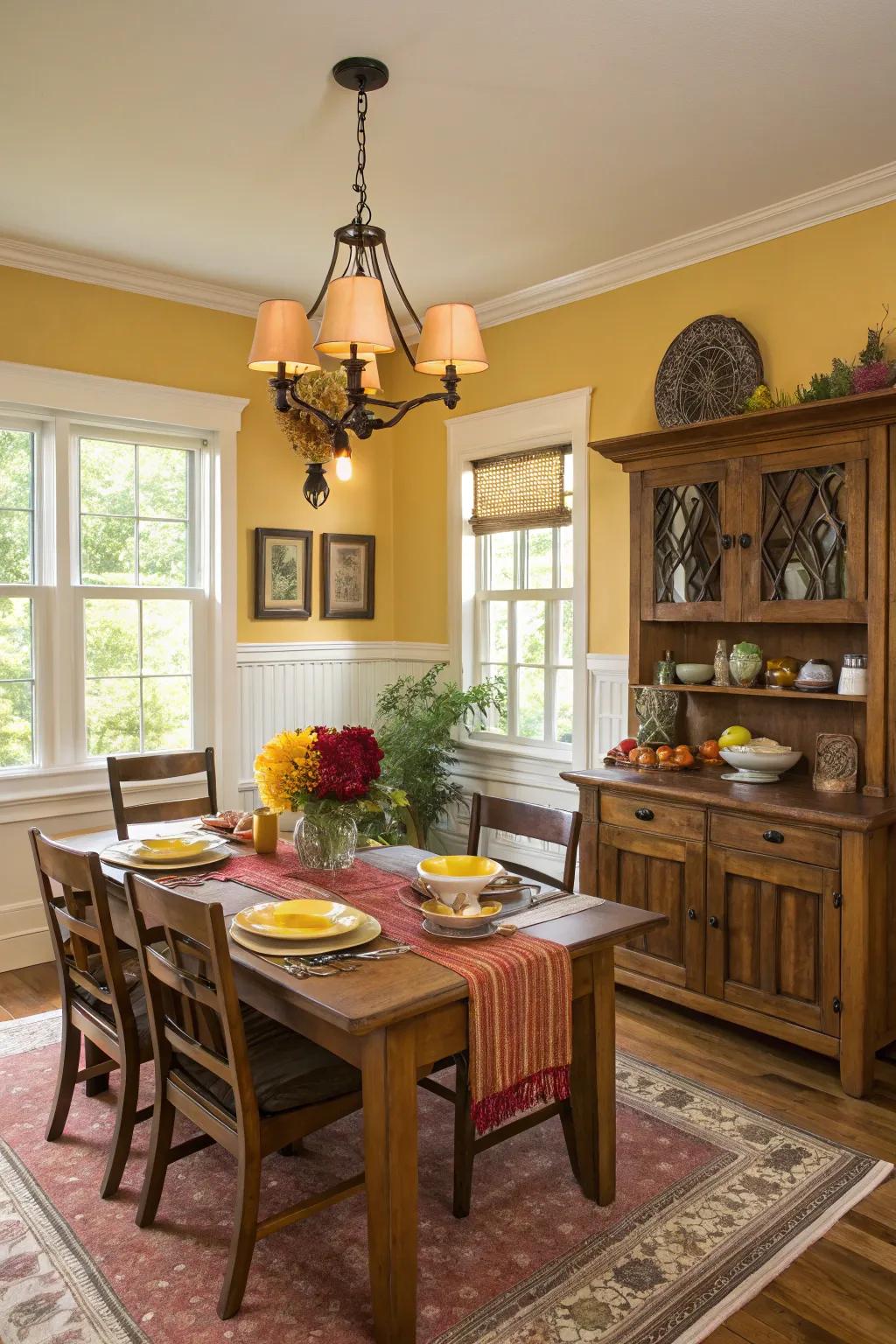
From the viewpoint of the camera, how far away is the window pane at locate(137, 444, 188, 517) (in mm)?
4715

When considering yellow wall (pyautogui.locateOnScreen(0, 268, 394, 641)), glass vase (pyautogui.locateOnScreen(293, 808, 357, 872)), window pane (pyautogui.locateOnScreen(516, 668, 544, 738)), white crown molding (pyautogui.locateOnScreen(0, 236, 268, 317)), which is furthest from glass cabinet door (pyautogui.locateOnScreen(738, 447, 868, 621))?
white crown molding (pyautogui.locateOnScreen(0, 236, 268, 317))

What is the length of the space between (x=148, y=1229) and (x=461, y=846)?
297 centimetres

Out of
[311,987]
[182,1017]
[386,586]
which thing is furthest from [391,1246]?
[386,586]

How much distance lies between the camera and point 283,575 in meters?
5.12

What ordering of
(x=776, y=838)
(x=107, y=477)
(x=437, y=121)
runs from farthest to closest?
1. (x=107, y=477)
2. (x=776, y=838)
3. (x=437, y=121)

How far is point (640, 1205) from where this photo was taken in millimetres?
2510

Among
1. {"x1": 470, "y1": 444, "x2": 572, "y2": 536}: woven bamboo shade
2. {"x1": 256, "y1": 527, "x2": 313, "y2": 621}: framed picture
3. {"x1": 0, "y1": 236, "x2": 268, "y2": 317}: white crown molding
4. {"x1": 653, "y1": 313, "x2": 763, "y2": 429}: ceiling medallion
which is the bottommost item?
{"x1": 256, "y1": 527, "x2": 313, "y2": 621}: framed picture

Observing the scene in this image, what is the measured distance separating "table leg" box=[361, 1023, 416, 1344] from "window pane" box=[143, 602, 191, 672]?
3159 mm

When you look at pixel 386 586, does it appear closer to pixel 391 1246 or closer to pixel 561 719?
pixel 561 719

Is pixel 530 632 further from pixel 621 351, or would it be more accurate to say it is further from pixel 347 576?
pixel 621 351

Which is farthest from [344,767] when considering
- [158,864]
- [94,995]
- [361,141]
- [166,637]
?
[166,637]

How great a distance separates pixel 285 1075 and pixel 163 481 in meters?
3.30

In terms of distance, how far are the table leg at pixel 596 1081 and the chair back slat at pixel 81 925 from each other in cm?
113

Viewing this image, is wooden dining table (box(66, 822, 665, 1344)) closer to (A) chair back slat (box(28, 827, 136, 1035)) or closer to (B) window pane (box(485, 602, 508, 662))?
(A) chair back slat (box(28, 827, 136, 1035))
